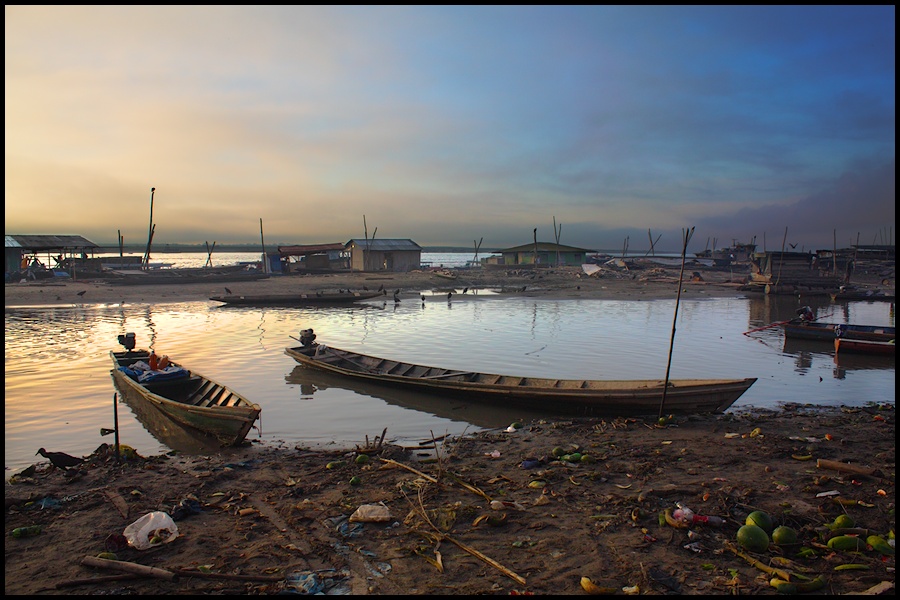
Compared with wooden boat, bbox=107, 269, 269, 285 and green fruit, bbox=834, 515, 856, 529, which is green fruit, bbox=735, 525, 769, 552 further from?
wooden boat, bbox=107, 269, 269, 285

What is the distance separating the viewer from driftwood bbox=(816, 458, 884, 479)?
661cm

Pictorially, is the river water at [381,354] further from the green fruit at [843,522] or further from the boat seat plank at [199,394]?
the green fruit at [843,522]

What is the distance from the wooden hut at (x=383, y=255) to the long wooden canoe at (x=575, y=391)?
36.6 metres

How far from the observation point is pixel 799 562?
15.9ft

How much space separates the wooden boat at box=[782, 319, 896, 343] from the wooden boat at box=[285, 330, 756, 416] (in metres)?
10.5

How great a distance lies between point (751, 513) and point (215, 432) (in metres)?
7.44

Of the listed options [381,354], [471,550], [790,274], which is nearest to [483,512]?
[471,550]

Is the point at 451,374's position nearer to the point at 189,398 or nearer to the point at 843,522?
the point at 189,398

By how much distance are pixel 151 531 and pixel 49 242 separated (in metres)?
42.6

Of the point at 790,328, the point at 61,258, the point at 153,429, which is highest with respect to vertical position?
the point at 61,258

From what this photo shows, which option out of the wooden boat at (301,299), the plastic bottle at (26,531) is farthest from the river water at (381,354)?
the plastic bottle at (26,531)

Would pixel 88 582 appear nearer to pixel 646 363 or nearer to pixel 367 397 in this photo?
pixel 367 397

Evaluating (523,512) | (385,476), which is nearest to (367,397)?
(385,476)

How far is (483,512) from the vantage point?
5.94m
